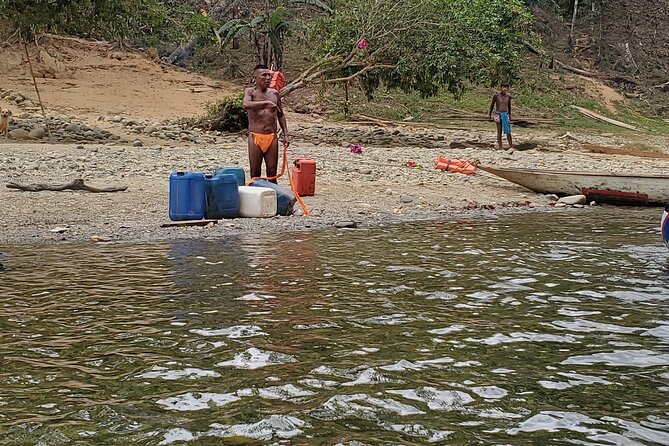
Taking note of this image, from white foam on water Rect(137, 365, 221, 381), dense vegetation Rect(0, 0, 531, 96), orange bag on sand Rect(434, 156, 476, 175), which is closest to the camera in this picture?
white foam on water Rect(137, 365, 221, 381)

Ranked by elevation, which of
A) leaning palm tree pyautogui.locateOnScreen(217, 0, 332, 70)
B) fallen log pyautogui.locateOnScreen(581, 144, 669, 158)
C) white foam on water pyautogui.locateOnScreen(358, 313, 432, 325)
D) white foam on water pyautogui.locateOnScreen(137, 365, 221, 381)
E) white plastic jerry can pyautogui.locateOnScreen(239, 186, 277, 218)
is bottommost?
white foam on water pyautogui.locateOnScreen(358, 313, 432, 325)

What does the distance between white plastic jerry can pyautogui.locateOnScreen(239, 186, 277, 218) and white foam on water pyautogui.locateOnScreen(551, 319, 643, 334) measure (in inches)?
217

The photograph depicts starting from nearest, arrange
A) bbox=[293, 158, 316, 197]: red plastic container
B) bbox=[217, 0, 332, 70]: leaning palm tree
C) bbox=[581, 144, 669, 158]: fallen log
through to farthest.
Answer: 1. bbox=[293, 158, 316, 197]: red plastic container
2. bbox=[581, 144, 669, 158]: fallen log
3. bbox=[217, 0, 332, 70]: leaning palm tree

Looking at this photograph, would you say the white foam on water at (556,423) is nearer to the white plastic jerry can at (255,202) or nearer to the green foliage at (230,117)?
the white plastic jerry can at (255,202)

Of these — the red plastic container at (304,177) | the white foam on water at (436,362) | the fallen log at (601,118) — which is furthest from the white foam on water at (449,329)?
the fallen log at (601,118)

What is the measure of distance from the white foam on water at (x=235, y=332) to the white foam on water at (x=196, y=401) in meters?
1.11

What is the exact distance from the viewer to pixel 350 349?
4996 mm

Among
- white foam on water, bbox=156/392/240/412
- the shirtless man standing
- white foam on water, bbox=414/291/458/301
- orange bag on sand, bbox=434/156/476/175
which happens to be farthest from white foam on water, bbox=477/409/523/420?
orange bag on sand, bbox=434/156/476/175

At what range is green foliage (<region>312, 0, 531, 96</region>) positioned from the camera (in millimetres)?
20234

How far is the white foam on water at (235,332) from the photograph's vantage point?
527 centimetres

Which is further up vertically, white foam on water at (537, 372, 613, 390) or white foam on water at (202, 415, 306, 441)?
white foam on water at (202, 415, 306, 441)

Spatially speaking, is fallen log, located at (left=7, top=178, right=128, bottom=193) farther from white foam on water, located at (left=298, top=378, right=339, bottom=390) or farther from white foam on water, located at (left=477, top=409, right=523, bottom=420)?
white foam on water, located at (left=477, top=409, right=523, bottom=420)

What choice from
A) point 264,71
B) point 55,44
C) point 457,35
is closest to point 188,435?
point 264,71

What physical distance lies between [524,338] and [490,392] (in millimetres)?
1160
